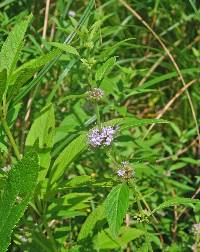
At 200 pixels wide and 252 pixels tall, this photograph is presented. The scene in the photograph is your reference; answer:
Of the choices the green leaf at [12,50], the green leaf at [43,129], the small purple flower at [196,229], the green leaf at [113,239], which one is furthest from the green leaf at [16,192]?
the small purple flower at [196,229]

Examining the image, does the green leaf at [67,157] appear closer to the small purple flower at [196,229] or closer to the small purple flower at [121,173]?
the small purple flower at [121,173]

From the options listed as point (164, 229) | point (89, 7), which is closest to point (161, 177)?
point (164, 229)

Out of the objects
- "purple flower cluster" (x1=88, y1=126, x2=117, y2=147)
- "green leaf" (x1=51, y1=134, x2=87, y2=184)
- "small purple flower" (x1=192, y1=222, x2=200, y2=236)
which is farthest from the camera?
"small purple flower" (x1=192, y1=222, x2=200, y2=236)

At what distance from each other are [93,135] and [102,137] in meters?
0.03

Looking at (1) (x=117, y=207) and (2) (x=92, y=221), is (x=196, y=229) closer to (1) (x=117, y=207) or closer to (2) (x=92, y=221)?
(2) (x=92, y=221)

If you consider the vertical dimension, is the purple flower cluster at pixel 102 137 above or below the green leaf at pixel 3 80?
below

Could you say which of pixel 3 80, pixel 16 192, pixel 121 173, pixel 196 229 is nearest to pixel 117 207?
pixel 121 173

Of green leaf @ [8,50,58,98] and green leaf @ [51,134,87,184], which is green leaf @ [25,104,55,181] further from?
green leaf @ [8,50,58,98]

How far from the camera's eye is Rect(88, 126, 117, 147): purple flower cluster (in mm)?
1236

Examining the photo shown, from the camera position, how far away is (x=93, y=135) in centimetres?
126

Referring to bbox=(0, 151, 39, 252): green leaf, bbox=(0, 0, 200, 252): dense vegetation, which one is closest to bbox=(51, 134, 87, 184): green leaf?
bbox=(0, 0, 200, 252): dense vegetation

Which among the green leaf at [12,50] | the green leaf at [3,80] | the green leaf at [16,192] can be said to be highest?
the green leaf at [12,50]

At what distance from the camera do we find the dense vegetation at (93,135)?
124 cm

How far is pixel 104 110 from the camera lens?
195 cm
